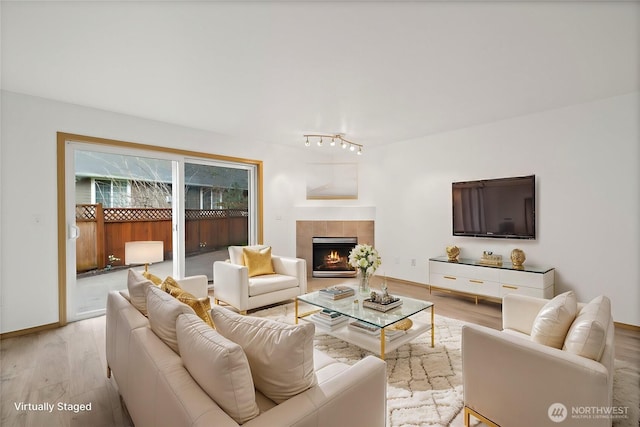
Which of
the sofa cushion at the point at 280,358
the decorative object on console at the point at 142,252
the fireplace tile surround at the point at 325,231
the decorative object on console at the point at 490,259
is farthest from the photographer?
the fireplace tile surround at the point at 325,231

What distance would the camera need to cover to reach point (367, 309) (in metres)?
2.68

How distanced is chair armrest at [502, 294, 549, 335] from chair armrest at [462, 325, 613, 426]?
781 millimetres

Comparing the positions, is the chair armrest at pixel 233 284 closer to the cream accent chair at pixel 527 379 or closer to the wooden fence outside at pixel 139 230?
the wooden fence outside at pixel 139 230

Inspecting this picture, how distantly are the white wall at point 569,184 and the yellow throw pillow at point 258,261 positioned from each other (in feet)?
8.39

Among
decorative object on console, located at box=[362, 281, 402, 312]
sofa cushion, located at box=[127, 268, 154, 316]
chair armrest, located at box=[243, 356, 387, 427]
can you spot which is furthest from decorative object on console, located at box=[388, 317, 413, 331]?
sofa cushion, located at box=[127, 268, 154, 316]

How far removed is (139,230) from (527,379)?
4.34 m

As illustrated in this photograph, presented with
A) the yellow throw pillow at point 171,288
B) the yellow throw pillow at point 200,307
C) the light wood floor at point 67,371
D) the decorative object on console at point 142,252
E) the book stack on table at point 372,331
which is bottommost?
the light wood floor at point 67,371

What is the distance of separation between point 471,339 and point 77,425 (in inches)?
93.7

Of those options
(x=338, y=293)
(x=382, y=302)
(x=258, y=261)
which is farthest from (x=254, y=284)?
(x=382, y=302)

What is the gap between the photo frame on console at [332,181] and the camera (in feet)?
19.4

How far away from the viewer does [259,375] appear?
121 centimetres

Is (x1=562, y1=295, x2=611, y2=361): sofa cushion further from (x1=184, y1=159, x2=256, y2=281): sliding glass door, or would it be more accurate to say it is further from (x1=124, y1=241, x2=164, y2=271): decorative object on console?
(x1=184, y1=159, x2=256, y2=281): sliding glass door

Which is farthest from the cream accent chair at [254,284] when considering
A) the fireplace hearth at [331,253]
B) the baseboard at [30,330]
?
the baseboard at [30,330]

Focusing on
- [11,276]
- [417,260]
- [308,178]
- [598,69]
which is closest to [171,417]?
[11,276]
